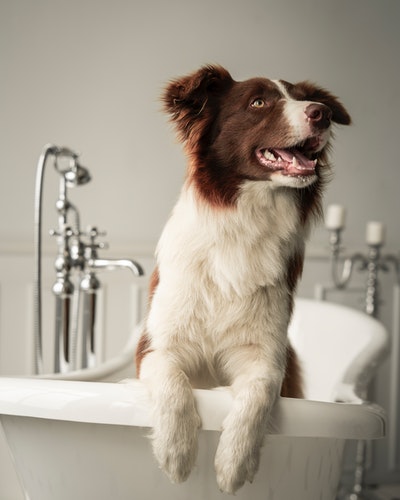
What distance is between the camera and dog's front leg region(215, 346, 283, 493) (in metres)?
1.02

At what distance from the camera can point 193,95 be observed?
120 centimetres

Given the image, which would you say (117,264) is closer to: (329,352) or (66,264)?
(66,264)

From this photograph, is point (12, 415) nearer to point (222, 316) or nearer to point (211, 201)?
point (222, 316)

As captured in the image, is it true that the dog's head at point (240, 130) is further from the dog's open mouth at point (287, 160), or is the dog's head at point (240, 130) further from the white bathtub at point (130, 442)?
the white bathtub at point (130, 442)

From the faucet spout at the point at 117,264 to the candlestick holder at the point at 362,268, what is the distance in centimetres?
117

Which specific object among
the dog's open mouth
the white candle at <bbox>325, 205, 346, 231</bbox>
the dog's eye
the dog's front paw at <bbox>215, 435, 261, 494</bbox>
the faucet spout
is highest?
the dog's eye

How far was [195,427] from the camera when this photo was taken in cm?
105

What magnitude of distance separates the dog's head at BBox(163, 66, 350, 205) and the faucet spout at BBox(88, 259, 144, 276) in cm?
60

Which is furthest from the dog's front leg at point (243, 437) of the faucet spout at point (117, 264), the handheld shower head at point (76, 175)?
the handheld shower head at point (76, 175)

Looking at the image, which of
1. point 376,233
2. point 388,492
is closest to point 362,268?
point 376,233

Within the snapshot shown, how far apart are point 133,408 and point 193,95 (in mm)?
577

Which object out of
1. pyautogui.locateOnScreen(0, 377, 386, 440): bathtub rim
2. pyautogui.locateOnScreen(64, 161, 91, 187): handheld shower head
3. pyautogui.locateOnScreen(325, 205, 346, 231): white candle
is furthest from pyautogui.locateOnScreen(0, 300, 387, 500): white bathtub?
pyautogui.locateOnScreen(325, 205, 346, 231): white candle

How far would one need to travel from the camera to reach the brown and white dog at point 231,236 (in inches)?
46.1

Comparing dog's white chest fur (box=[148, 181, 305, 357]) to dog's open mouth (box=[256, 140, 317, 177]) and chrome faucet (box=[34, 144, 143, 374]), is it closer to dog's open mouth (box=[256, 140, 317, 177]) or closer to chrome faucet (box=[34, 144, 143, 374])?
dog's open mouth (box=[256, 140, 317, 177])
